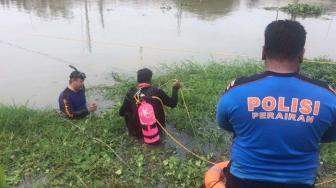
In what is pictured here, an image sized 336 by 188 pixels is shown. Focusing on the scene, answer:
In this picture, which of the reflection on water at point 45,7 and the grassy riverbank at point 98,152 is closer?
the grassy riverbank at point 98,152

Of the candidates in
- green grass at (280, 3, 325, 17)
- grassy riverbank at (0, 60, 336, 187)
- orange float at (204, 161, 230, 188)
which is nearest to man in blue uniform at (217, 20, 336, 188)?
orange float at (204, 161, 230, 188)

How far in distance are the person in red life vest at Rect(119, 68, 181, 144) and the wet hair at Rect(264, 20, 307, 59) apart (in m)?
3.17

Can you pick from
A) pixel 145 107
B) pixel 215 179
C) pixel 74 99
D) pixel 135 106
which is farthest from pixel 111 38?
pixel 215 179

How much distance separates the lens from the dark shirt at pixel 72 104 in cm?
627

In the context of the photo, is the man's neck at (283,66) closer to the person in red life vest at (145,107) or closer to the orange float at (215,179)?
the orange float at (215,179)

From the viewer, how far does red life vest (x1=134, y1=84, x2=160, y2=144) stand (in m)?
5.38

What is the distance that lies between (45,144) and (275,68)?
4040mm

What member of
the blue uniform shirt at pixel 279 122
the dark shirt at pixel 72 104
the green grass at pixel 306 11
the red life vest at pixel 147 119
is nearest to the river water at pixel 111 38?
the green grass at pixel 306 11

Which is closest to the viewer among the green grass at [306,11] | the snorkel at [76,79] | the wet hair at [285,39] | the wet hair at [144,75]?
the wet hair at [285,39]

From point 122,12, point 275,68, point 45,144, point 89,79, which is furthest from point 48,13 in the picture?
point 275,68

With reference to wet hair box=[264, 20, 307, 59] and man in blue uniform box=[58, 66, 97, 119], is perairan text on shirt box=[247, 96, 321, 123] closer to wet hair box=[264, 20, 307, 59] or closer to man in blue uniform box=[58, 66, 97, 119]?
wet hair box=[264, 20, 307, 59]

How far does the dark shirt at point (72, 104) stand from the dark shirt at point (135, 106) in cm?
94

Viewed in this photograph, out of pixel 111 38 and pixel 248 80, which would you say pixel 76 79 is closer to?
pixel 248 80

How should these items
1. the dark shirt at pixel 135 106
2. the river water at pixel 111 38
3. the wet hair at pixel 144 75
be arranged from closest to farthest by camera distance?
the wet hair at pixel 144 75
the dark shirt at pixel 135 106
the river water at pixel 111 38
